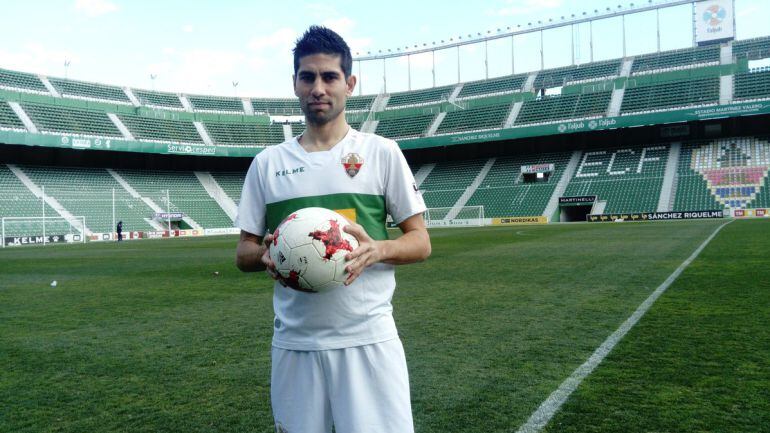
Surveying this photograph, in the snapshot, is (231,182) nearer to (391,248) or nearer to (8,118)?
(8,118)

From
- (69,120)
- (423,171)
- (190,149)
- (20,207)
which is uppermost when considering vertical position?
(69,120)

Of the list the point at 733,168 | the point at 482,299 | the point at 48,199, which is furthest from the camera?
the point at 733,168

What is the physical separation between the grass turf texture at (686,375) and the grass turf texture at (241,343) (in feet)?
0.39

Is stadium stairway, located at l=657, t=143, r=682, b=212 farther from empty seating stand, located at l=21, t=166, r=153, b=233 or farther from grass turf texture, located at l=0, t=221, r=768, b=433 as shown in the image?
empty seating stand, located at l=21, t=166, r=153, b=233

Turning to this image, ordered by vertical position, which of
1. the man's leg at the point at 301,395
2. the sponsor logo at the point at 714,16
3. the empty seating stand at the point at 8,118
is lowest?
the man's leg at the point at 301,395

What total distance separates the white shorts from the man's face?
916mm

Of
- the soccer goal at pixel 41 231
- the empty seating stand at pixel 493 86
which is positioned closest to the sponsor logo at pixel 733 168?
the empty seating stand at pixel 493 86

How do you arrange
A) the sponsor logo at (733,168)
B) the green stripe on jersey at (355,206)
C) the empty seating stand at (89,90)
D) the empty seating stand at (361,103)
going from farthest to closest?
the empty seating stand at (361,103)
the empty seating stand at (89,90)
the sponsor logo at (733,168)
the green stripe on jersey at (355,206)

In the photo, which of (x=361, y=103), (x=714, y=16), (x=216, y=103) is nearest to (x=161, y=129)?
(x=216, y=103)

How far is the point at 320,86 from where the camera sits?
2.22 metres

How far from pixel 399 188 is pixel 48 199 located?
44986mm

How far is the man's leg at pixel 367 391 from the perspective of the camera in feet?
6.76

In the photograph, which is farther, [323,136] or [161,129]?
A: [161,129]

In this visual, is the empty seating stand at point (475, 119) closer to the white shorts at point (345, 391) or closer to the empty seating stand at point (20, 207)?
the empty seating stand at point (20, 207)
